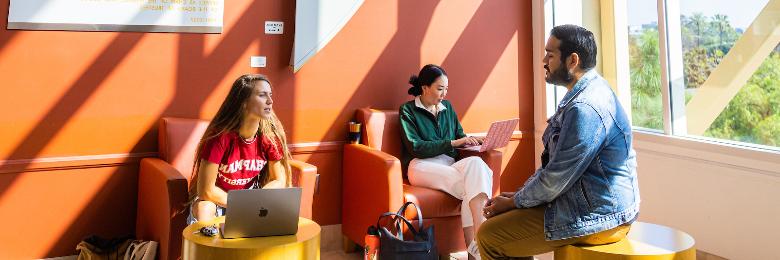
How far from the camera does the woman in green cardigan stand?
10.3 feet

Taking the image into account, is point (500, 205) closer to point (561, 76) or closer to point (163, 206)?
point (561, 76)

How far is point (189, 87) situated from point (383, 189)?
126cm

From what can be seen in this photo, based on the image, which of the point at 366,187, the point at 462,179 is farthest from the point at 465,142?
the point at 366,187

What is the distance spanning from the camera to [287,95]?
3.56 m

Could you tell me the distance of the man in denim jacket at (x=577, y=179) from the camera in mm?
1936

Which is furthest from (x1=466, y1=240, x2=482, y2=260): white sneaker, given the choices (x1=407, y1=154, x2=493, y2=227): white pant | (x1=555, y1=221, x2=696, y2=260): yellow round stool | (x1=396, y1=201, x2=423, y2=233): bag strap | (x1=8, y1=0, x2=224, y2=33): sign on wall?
(x1=8, y1=0, x2=224, y2=33): sign on wall

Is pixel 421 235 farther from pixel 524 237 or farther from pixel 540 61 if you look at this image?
pixel 540 61

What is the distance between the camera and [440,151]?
346 cm

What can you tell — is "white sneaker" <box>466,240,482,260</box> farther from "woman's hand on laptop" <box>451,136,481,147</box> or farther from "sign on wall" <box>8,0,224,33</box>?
"sign on wall" <box>8,0,224,33</box>

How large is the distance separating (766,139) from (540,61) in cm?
162

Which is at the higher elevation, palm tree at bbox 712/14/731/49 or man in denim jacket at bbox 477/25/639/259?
palm tree at bbox 712/14/731/49

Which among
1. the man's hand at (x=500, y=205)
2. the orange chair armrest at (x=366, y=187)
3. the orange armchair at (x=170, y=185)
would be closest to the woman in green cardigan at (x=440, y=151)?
the orange chair armrest at (x=366, y=187)

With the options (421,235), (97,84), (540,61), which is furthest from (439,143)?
(97,84)

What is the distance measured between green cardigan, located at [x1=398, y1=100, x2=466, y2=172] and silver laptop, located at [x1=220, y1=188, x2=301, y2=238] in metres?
1.46
